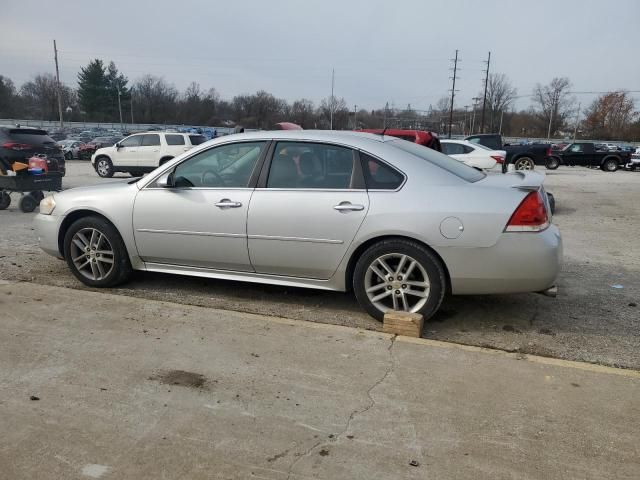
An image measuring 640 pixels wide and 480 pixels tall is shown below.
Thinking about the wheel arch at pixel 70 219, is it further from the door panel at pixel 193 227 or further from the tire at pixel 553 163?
the tire at pixel 553 163

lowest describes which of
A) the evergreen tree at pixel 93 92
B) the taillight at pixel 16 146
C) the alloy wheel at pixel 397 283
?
the alloy wheel at pixel 397 283

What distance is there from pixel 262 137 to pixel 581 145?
3049cm

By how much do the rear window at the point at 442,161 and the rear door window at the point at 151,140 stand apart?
16560mm

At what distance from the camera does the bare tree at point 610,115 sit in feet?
292

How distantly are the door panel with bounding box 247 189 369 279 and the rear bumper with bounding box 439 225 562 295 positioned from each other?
2.61 ft

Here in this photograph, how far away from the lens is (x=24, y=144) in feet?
41.5

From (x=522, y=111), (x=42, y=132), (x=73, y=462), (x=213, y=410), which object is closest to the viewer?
(x=73, y=462)

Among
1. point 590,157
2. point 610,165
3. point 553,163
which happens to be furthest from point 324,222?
point 590,157

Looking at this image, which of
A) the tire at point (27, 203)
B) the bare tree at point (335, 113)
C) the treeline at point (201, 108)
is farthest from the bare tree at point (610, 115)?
the tire at point (27, 203)

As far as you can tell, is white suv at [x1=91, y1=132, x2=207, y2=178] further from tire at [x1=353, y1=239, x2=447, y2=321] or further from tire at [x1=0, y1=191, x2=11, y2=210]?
tire at [x1=353, y1=239, x2=447, y2=321]

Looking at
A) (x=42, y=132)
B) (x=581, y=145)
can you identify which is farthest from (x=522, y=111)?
(x=42, y=132)

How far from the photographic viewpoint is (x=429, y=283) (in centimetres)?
402

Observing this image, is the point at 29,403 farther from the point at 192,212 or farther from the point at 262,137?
the point at 262,137

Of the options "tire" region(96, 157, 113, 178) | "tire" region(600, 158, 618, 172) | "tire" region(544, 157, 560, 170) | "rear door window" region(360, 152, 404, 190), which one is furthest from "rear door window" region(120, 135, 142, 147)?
"tire" region(600, 158, 618, 172)
